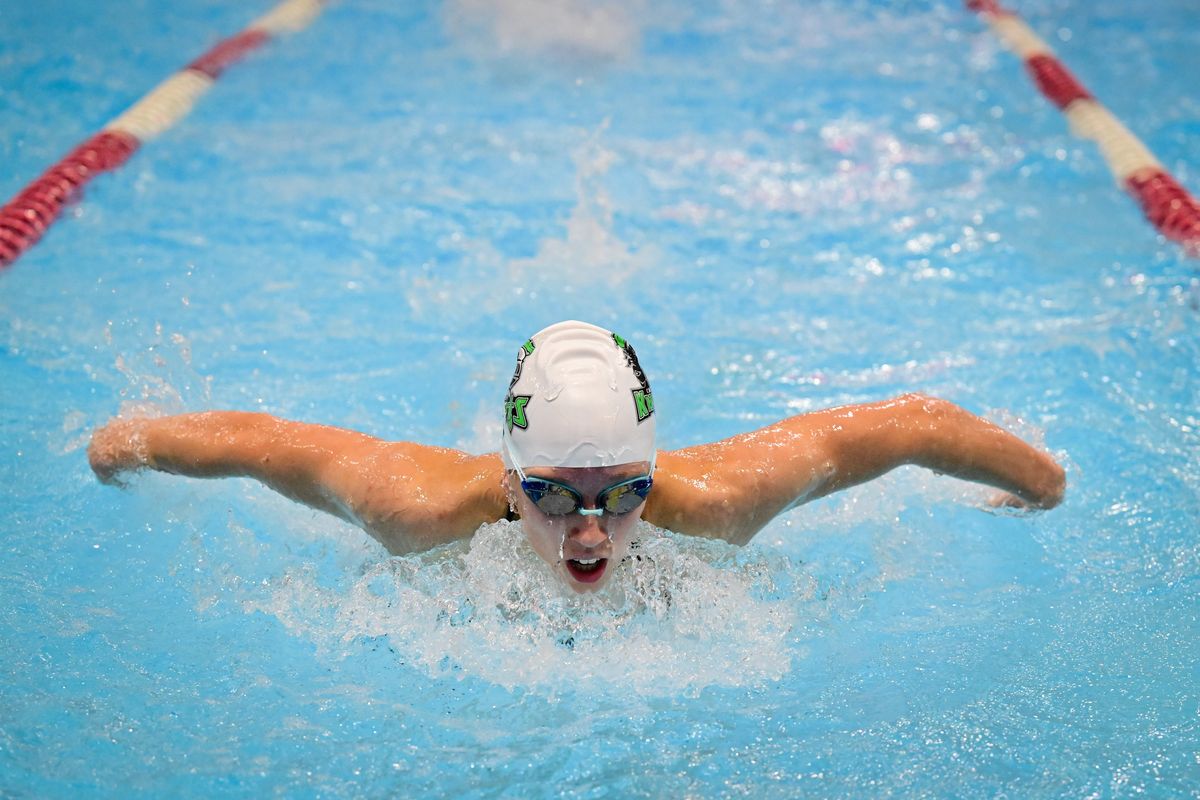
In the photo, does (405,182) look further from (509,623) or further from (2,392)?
(509,623)

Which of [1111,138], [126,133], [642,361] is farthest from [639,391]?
[1111,138]

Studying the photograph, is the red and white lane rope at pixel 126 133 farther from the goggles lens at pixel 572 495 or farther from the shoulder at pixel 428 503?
the goggles lens at pixel 572 495

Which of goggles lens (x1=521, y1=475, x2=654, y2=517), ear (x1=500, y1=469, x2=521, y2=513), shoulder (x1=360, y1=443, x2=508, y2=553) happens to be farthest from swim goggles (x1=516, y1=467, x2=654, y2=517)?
shoulder (x1=360, y1=443, x2=508, y2=553)

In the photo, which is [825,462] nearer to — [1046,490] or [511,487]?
[1046,490]

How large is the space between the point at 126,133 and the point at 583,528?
4.25 m

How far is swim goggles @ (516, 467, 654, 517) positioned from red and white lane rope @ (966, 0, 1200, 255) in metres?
3.45

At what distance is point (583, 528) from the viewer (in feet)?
8.43

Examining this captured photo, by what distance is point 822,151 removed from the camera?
6.03 meters

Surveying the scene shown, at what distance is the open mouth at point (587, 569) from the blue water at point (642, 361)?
0.23 meters

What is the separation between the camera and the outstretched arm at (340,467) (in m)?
2.78

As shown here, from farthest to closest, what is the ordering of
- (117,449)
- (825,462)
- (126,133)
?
1. (126,133)
2. (117,449)
3. (825,462)

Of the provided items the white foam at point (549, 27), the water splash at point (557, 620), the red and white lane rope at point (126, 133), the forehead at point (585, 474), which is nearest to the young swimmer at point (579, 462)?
the forehead at point (585, 474)

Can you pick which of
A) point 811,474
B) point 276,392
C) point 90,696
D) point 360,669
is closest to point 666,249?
point 276,392

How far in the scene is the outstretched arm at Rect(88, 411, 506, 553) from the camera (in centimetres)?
278
